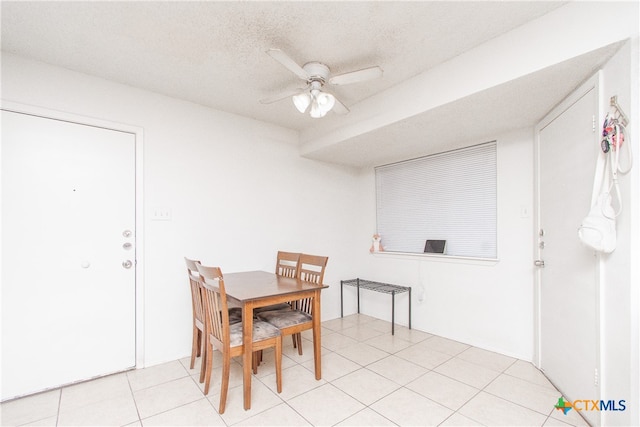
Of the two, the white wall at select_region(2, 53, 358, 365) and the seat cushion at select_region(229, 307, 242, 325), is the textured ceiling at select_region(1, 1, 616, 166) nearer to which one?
the white wall at select_region(2, 53, 358, 365)

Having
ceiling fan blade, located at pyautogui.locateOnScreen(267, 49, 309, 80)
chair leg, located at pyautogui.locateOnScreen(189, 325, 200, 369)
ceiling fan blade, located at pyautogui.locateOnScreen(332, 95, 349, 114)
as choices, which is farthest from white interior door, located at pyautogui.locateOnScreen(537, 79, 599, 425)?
chair leg, located at pyautogui.locateOnScreen(189, 325, 200, 369)

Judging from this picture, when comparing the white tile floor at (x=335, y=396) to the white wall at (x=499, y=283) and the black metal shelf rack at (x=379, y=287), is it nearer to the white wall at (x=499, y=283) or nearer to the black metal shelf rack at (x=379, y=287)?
the white wall at (x=499, y=283)

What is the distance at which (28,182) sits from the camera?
2102 millimetres

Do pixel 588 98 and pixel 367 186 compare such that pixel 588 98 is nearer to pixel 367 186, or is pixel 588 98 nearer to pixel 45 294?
pixel 367 186

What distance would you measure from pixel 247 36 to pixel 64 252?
6.79ft

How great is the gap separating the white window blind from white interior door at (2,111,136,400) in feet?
9.39

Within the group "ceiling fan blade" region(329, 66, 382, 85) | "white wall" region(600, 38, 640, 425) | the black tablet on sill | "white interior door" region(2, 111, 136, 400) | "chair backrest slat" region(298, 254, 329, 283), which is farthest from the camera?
the black tablet on sill

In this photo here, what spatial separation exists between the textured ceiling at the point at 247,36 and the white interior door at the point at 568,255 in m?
0.24

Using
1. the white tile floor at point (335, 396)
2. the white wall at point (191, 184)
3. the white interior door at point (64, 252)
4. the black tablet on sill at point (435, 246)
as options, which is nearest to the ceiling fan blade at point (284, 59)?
the white wall at point (191, 184)

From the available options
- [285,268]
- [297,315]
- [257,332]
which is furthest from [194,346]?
[285,268]

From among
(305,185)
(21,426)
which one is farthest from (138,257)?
(305,185)

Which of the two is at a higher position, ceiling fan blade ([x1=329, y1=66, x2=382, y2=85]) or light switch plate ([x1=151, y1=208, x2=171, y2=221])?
ceiling fan blade ([x1=329, y1=66, x2=382, y2=85])

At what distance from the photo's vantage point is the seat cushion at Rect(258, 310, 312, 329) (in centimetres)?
228

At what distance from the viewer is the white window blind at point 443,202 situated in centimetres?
293
